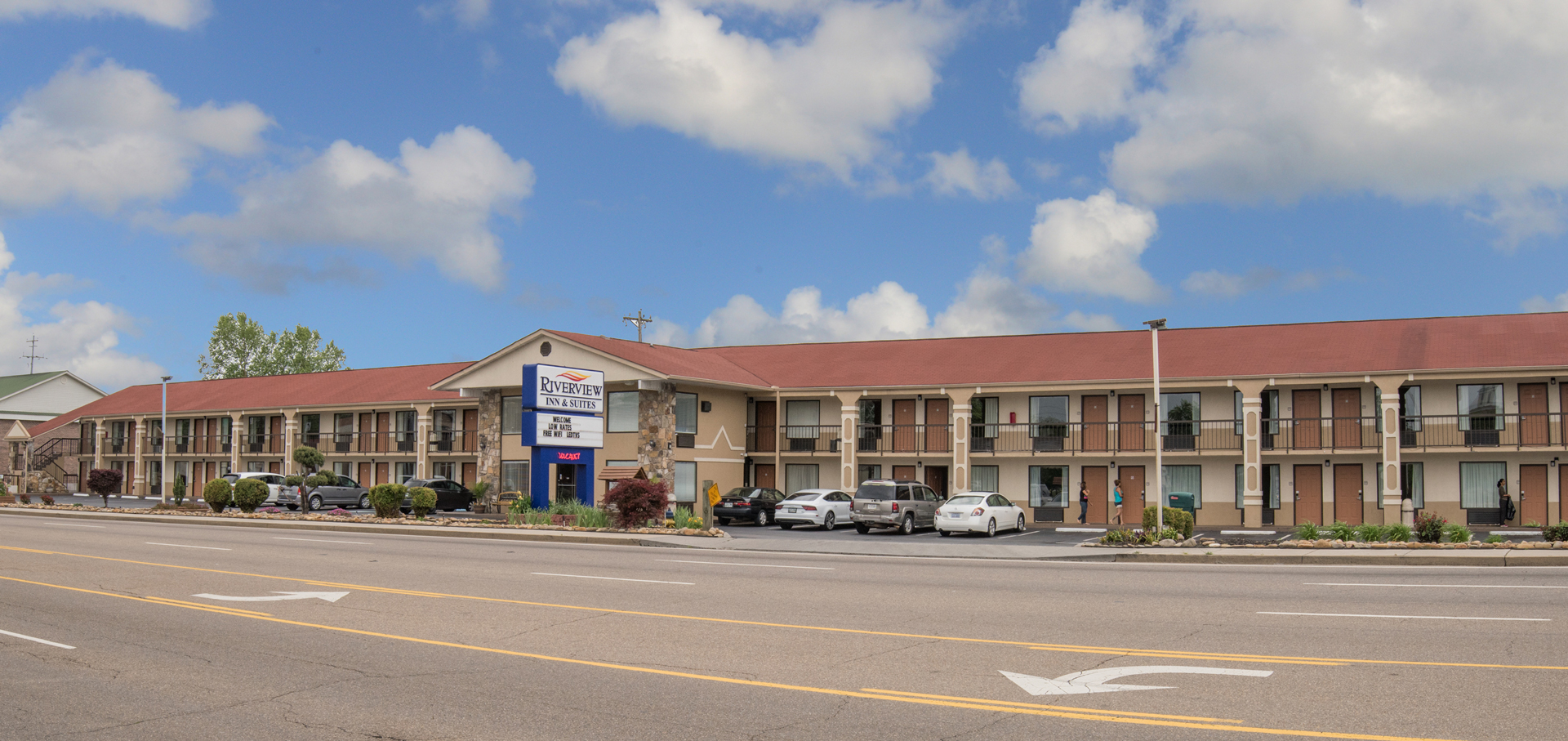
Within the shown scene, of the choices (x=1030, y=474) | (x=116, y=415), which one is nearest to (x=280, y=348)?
(x=116, y=415)

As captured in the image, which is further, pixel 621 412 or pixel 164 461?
pixel 164 461

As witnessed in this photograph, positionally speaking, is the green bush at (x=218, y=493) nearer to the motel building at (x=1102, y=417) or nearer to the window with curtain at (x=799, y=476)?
the motel building at (x=1102, y=417)

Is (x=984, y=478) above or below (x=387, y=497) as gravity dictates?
above

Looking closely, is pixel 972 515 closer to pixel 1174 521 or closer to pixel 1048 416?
pixel 1174 521

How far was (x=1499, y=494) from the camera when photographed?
34375mm

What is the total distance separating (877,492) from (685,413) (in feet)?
33.9

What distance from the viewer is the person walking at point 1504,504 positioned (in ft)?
111

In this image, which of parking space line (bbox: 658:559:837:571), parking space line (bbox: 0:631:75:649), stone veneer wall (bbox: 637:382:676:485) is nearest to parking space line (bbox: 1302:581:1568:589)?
parking space line (bbox: 658:559:837:571)

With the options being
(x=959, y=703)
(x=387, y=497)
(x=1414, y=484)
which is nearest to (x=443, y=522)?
(x=387, y=497)

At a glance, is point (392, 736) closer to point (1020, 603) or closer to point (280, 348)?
point (1020, 603)

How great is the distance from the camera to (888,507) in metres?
32.9

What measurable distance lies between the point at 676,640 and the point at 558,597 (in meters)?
4.05

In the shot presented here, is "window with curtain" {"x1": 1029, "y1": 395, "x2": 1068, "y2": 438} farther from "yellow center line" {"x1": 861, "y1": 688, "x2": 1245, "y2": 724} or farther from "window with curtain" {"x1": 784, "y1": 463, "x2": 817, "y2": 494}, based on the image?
"yellow center line" {"x1": 861, "y1": 688, "x2": 1245, "y2": 724}

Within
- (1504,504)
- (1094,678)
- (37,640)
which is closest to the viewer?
(1094,678)
